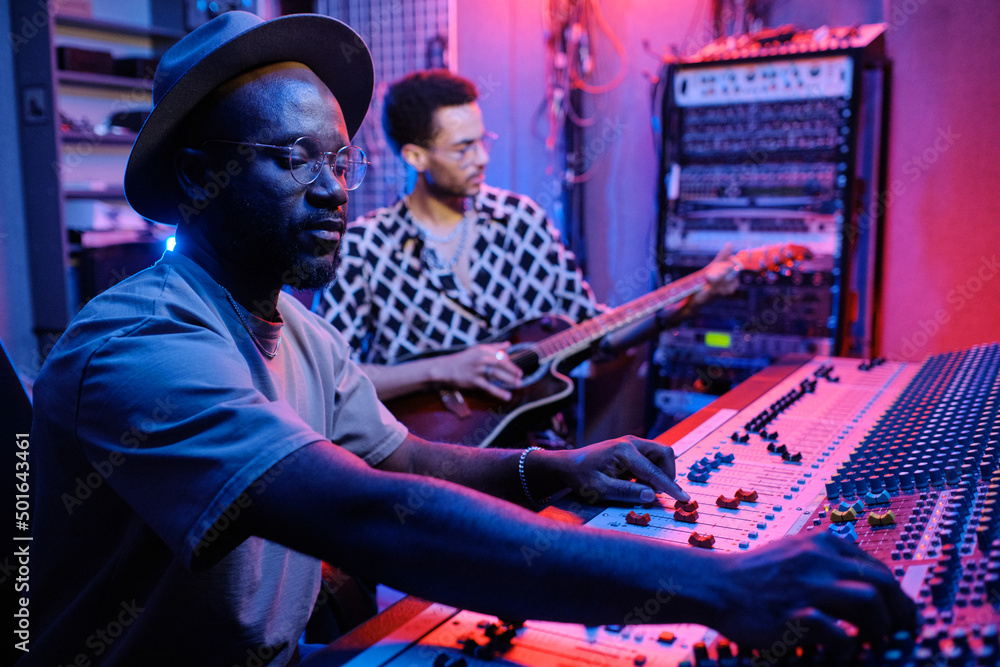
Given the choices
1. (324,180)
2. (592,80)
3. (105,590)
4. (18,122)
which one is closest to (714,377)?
(592,80)

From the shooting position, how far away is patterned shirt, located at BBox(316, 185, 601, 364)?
2525 millimetres

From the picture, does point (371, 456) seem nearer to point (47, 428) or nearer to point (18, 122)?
point (47, 428)

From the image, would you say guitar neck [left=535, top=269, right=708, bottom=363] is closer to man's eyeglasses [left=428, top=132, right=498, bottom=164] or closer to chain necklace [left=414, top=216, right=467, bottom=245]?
chain necklace [left=414, top=216, right=467, bottom=245]

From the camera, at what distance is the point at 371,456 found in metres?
1.32

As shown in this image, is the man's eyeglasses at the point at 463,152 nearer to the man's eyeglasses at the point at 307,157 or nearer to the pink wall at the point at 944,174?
the man's eyeglasses at the point at 307,157

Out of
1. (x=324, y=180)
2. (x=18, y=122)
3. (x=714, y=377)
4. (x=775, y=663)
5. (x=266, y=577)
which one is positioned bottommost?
(x=714, y=377)

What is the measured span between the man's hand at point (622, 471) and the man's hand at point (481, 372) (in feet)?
4.03

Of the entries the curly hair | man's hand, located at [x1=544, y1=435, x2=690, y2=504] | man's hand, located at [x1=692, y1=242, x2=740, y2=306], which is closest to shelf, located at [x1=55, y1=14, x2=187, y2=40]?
the curly hair

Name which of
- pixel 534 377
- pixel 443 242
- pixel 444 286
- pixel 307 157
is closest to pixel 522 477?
pixel 307 157

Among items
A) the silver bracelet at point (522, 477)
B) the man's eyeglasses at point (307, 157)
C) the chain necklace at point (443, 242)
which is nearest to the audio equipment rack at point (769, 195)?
the chain necklace at point (443, 242)

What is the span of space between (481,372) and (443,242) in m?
0.57

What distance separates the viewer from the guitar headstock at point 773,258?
2.58m

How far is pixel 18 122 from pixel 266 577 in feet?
12.8

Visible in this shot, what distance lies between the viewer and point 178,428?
2.43 ft
